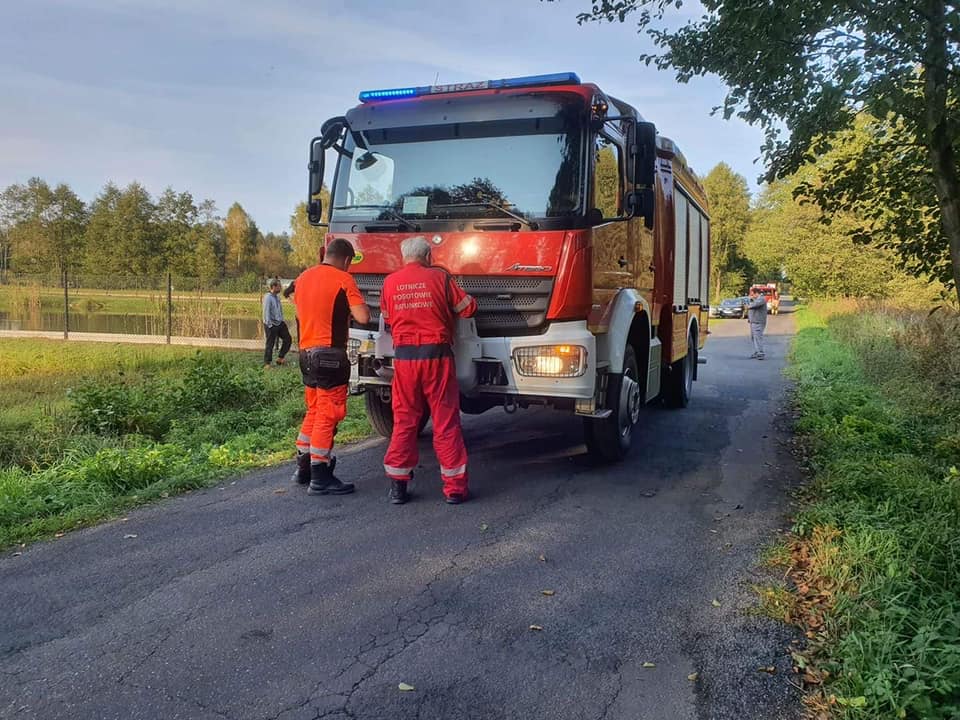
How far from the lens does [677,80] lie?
6.31 m

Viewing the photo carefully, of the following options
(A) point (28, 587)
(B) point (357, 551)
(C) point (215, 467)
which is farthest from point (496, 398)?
(A) point (28, 587)

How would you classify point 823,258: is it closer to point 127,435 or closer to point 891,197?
point 891,197

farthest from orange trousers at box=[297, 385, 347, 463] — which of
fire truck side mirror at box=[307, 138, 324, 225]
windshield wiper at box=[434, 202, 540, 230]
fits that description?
fire truck side mirror at box=[307, 138, 324, 225]

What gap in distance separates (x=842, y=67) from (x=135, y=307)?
1896cm

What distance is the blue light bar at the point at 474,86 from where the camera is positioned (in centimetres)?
533

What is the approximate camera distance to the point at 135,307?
18969 millimetres

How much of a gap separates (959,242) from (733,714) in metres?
4.33

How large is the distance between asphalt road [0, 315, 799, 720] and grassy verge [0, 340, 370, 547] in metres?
0.53

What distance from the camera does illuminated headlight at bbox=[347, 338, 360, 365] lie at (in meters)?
5.67

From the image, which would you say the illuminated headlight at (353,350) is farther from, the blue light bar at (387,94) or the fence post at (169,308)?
the fence post at (169,308)

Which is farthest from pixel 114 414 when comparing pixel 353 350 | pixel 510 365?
pixel 510 365

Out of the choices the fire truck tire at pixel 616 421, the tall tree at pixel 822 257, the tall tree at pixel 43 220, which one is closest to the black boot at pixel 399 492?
the fire truck tire at pixel 616 421

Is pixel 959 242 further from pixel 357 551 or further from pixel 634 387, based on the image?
pixel 357 551

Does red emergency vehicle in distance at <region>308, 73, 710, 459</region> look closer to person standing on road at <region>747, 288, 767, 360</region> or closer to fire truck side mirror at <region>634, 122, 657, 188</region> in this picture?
fire truck side mirror at <region>634, 122, 657, 188</region>
